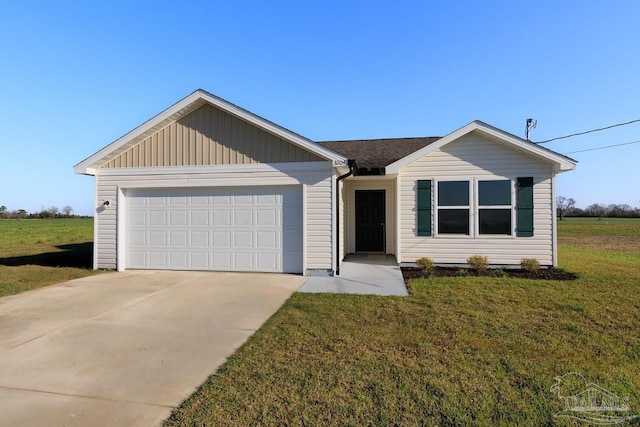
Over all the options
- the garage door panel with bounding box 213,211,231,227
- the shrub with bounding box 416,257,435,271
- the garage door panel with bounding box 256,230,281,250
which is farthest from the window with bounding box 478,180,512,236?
the garage door panel with bounding box 213,211,231,227

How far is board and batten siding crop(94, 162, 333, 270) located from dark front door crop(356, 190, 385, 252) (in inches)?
131

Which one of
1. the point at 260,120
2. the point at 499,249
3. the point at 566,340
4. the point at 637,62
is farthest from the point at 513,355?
the point at 637,62

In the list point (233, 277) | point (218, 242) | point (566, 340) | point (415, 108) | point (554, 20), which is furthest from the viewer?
point (415, 108)

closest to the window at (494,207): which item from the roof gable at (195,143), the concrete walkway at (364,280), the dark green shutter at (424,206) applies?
the dark green shutter at (424,206)

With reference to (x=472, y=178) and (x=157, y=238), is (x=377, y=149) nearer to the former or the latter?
(x=472, y=178)

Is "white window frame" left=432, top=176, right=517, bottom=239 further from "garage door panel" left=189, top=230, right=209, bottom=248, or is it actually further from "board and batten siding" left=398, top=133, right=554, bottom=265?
"garage door panel" left=189, top=230, right=209, bottom=248

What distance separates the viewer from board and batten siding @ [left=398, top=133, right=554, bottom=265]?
27.0 ft

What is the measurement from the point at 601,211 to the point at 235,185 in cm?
8030

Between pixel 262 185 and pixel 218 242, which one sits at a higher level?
pixel 262 185

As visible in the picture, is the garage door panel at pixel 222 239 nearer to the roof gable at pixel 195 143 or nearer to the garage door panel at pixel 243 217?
the garage door panel at pixel 243 217

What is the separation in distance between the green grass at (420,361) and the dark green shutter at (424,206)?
10.6 feet

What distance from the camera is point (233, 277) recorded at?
7.60 metres

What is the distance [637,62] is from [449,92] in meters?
5.75

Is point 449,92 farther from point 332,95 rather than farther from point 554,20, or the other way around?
point 332,95
